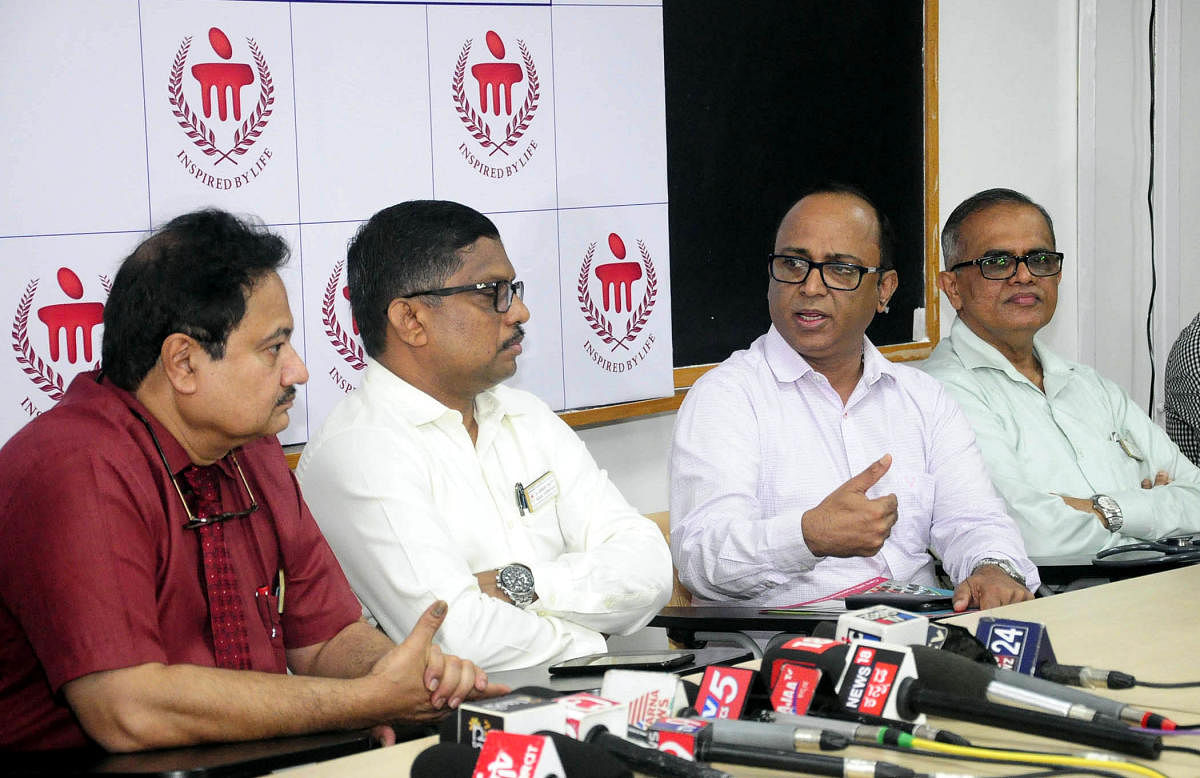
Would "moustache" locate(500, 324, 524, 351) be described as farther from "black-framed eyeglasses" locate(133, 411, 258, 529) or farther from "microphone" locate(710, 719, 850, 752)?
"microphone" locate(710, 719, 850, 752)

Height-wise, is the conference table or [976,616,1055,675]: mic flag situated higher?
[976,616,1055,675]: mic flag

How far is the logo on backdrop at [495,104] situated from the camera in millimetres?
3084

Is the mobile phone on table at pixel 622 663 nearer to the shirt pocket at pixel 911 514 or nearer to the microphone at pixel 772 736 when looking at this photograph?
the microphone at pixel 772 736

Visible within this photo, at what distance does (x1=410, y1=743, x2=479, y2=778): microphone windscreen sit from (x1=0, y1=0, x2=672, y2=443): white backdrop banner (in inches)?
56.9

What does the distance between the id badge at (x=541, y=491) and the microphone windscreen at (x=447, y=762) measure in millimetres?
1320

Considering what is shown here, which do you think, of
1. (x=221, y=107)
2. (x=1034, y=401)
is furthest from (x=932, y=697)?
(x=1034, y=401)

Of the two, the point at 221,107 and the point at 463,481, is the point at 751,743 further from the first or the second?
the point at 221,107

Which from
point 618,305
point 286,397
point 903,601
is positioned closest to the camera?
point 286,397

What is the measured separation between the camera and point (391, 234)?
101 inches

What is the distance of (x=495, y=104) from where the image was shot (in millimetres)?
3127

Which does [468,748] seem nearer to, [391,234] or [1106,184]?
[391,234]

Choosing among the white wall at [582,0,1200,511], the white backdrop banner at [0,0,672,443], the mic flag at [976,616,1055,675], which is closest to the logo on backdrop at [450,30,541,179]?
the white backdrop banner at [0,0,672,443]

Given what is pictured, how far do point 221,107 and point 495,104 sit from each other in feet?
2.31

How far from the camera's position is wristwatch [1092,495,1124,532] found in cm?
316
